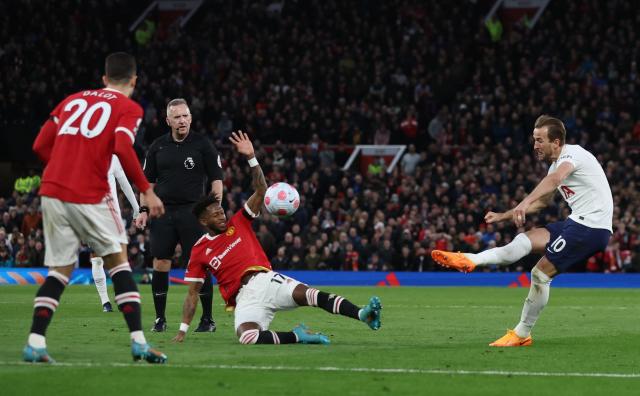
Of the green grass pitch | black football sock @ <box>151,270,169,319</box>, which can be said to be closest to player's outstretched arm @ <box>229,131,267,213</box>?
the green grass pitch

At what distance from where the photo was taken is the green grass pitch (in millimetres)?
7992

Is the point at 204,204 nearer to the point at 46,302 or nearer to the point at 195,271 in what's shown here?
the point at 195,271

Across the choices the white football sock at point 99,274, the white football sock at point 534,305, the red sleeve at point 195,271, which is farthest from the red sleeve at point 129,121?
the white football sock at point 99,274

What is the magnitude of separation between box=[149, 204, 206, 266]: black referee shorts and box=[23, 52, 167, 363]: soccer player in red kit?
4.16 meters

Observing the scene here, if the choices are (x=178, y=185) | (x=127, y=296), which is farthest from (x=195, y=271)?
(x=127, y=296)

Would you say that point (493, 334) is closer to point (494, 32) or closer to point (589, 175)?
point (589, 175)

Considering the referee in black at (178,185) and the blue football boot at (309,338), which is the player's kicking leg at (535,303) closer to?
the blue football boot at (309,338)

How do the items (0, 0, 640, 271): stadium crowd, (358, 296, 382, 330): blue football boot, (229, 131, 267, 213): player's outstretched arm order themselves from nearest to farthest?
(358, 296, 382, 330): blue football boot, (229, 131, 267, 213): player's outstretched arm, (0, 0, 640, 271): stadium crowd

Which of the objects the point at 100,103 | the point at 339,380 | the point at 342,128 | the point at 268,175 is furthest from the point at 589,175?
the point at 342,128

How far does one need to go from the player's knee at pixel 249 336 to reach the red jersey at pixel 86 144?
104 inches

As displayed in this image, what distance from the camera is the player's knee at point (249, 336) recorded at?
11219mm

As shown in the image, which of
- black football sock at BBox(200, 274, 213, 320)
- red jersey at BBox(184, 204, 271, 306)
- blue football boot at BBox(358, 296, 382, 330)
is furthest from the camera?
black football sock at BBox(200, 274, 213, 320)

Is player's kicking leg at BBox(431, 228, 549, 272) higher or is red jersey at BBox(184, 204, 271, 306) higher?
player's kicking leg at BBox(431, 228, 549, 272)

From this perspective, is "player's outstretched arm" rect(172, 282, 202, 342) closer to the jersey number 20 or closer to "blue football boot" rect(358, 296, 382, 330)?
"blue football boot" rect(358, 296, 382, 330)
